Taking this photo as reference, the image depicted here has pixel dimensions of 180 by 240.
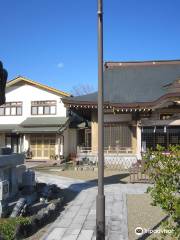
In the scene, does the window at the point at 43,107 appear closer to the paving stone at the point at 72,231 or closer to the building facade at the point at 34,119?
the building facade at the point at 34,119

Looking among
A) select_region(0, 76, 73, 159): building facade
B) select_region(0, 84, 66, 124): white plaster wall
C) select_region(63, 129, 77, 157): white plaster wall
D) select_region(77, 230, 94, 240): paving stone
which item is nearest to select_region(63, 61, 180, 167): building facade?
select_region(0, 76, 73, 159): building facade

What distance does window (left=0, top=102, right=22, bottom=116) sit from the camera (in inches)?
1325

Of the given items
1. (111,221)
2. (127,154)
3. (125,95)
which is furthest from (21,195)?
(125,95)

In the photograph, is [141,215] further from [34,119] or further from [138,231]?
[34,119]

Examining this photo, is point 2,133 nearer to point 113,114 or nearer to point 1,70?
point 113,114

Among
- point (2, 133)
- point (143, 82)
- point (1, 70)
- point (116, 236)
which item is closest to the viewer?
point (116, 236)

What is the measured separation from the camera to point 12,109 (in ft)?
111

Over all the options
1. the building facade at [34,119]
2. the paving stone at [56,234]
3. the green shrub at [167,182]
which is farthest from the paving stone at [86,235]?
the building facade at [34,119]

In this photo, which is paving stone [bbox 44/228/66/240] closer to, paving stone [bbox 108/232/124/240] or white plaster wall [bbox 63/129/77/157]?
paving stone [bbox 108/232/124/240]

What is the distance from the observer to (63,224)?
387 inches

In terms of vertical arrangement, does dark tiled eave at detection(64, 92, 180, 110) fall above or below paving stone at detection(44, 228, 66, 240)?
above

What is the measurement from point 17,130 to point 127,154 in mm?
11585

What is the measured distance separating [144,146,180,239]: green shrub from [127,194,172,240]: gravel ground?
114 inches

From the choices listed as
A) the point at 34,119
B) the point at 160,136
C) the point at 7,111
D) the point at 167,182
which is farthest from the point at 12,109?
the point at 167,182
